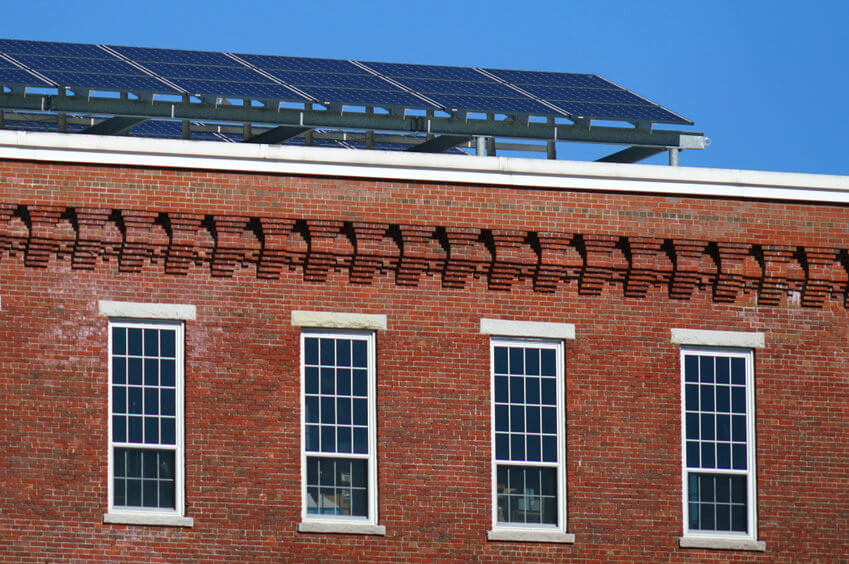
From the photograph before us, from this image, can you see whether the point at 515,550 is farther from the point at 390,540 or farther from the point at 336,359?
the point at 336,359

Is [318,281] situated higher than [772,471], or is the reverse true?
[318,281]

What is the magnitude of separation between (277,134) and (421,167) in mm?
3120

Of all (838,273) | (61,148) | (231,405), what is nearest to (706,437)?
(838,273)

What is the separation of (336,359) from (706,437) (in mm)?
5656

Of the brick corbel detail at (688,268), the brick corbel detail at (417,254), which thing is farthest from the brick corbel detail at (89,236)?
the brick corbel detail at (688,268)

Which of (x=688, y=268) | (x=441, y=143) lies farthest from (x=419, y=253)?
(x=688, y=268)

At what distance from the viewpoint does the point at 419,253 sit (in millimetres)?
25531

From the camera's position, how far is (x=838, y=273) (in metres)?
26.7

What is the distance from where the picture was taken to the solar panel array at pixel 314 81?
85.1 ft

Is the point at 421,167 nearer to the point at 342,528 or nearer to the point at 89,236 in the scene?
the point at 89,236

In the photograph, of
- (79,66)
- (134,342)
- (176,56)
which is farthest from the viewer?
(176,56)

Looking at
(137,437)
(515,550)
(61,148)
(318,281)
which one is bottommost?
(515,550)

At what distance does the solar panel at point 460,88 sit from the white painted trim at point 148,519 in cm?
742

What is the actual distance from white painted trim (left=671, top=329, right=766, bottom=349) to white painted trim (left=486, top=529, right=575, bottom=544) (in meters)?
3.41
